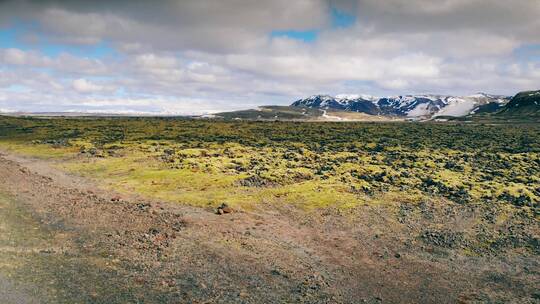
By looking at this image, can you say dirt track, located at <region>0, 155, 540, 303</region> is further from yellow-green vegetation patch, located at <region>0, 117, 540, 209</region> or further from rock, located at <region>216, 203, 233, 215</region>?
yellow-green vegetation patch, located at <region>0, 117, 540, 209</region>

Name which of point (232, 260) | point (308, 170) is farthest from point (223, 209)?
point (308, 170)

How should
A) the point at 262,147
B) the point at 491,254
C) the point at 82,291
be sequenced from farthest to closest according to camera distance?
1. the point at 262,147
2. the point at 491,254
3. the point at 82,291

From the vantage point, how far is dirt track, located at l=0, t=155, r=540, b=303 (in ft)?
61.7

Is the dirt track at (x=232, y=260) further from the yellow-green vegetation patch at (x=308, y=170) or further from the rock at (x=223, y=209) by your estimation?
the yellow-green vegetation patch at (x=308, y=170)

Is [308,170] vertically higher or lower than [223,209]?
higher

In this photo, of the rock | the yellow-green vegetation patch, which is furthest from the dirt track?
the yellow-green vegetation patch

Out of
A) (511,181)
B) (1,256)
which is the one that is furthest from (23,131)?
(511,181)

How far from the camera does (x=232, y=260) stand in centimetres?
2270

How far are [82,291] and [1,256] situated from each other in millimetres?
6823

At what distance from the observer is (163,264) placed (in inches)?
856

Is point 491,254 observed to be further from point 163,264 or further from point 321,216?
point 163,264

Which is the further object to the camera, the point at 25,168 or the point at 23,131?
the point at 23,131

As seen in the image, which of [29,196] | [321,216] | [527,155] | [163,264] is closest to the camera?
[163,264]

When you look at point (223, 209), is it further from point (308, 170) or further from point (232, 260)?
point (308, 170)
